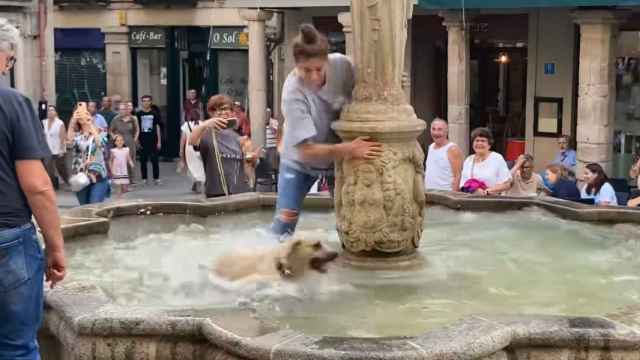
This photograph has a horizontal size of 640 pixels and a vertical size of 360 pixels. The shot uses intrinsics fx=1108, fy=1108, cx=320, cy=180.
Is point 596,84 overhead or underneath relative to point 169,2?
underneath

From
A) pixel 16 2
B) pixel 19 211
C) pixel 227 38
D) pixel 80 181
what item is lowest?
pixel 80 181

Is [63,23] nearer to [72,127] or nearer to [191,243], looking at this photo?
[72,127]

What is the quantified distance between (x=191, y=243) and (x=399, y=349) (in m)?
3.75

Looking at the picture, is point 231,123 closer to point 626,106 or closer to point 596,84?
point 596,84

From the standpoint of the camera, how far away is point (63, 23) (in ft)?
91.6

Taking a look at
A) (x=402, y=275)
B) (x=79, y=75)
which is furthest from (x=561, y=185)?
(x=79, y=75)

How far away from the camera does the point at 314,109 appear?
6.48 meters

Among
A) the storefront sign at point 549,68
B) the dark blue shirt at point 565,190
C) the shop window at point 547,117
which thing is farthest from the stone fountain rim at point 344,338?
the storefront sign at point 549,68

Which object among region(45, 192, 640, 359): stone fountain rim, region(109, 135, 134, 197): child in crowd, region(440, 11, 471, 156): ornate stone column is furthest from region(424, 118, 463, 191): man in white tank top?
region(440, 11, 471, 156): ornate stone column

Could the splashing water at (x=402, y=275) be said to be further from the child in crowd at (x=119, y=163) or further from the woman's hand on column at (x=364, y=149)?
the child in crowd at (x=119, y=163)

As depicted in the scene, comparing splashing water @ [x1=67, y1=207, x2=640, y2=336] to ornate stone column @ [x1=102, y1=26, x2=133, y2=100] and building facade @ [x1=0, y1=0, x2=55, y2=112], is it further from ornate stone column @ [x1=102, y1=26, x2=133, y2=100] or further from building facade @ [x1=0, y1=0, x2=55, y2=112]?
ornate stone column @ [x1=102, y1=26, x2=133, y2=100]

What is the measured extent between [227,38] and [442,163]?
16.1m

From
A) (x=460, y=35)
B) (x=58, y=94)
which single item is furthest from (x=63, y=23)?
(x=460, y=35)

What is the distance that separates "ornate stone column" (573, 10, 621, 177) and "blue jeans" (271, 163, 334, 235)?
10.1 m
